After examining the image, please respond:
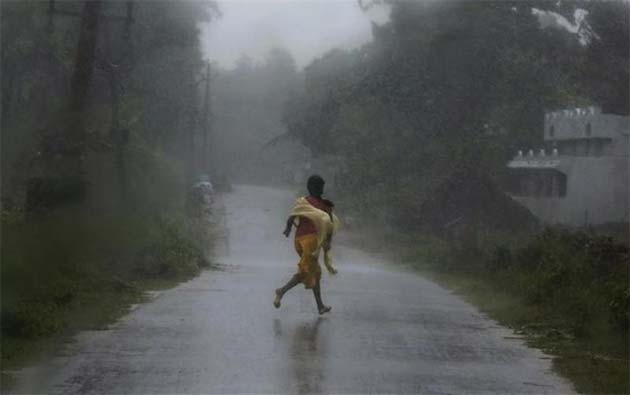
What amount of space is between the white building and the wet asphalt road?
33.6 ft

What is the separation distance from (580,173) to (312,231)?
1474 centimetres

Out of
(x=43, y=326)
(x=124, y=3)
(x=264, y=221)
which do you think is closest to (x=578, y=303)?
(x=43, y=326)

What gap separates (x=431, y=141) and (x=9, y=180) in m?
17.9

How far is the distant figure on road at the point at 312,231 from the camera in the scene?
13.2 metres

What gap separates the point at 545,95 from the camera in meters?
40.5

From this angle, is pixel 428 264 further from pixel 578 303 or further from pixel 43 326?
pixel 43 326

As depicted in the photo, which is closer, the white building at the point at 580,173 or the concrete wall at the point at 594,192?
the concrete wall at the point at 594,192

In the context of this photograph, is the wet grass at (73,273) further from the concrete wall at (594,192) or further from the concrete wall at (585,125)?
the concrete wall at (585,125)

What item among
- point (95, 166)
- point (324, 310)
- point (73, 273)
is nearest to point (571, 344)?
point (324, 310)

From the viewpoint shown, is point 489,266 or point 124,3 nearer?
point 489,266

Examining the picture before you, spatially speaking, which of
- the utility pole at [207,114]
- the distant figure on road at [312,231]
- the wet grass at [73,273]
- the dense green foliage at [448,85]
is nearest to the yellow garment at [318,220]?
the distant figure on road at [312,231]

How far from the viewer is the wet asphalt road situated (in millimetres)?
9055

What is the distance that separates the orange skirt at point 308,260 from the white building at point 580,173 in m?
12.9

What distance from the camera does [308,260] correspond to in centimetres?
1330
